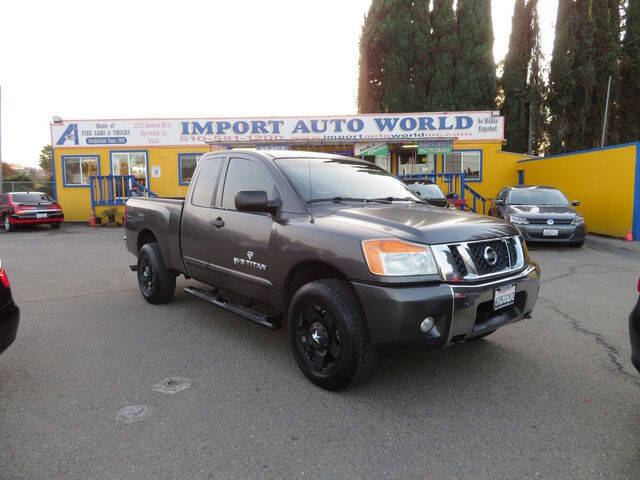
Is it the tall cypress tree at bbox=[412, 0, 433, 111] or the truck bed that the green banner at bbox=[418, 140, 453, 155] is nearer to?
the tall cypress tree at bbox=[412, 0, 433, 111]

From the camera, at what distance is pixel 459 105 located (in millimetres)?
28188

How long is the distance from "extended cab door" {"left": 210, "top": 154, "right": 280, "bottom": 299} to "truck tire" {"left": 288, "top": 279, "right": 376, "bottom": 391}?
52cm

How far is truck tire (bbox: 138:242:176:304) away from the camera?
5500 mm

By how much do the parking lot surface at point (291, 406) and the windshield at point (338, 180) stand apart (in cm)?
144

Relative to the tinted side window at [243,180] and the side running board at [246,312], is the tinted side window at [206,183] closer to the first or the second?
the tinted side window at [243,180]

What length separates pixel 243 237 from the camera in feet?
13.5

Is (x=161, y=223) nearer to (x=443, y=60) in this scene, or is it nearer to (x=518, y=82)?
(x=443, y=60)

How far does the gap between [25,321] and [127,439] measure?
3198 millimetres

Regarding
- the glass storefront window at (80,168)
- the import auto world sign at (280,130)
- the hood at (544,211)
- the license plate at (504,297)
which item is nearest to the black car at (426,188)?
the hood at (544,211)

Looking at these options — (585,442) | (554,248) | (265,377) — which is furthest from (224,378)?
(554,248)

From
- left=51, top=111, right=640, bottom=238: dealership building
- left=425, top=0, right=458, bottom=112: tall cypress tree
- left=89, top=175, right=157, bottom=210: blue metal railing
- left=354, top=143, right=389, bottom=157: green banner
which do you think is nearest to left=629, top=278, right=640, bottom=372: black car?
left=51, top=111, right=640, bottom=238: dealership building

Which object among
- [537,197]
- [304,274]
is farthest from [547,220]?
[304,274]

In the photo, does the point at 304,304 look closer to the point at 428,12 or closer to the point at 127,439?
the point at 127,439

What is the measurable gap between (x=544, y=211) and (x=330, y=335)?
954cm
